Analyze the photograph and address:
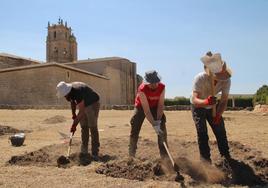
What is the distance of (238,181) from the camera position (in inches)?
211

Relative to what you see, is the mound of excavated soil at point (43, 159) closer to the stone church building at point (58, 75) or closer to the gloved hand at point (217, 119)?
the gloved hand at point (217, 119)

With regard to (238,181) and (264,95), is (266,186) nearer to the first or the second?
(238,181)

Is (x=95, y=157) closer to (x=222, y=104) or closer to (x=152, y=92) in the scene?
(x=152, y=92)

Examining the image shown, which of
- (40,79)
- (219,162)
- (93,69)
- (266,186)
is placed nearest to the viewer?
(266,186)

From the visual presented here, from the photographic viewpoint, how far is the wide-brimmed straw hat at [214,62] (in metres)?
5.50

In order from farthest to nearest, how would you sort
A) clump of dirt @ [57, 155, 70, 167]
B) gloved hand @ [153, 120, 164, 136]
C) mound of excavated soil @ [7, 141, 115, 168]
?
mound of excavated soil @ [7, 141, 115, 168], clump of dirt @ [57, 155, 70, 167], gloved hand @ [153, 120, 164, 136]

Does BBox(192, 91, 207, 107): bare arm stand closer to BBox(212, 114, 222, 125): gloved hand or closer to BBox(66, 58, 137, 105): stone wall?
BBox(212, 114, 222, 125): gloved hand

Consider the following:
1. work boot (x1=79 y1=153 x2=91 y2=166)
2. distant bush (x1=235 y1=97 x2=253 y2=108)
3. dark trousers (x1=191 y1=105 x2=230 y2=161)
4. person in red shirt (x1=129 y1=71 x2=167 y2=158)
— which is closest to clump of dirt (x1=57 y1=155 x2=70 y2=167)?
work boot (x1=79 y1=153 x2=91 y2=166)

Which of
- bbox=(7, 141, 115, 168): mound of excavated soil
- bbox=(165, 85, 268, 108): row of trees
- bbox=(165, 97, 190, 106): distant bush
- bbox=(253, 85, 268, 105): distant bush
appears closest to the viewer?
bbox=(7, 141, 115, 168): mound of excavated soil

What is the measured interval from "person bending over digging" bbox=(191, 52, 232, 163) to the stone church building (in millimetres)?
21528

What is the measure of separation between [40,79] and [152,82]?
1232 inches

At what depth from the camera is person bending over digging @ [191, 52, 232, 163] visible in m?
5.55

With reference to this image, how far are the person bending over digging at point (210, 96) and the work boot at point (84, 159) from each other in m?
1.95

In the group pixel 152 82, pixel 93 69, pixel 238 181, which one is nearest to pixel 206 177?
pixel 238 181
